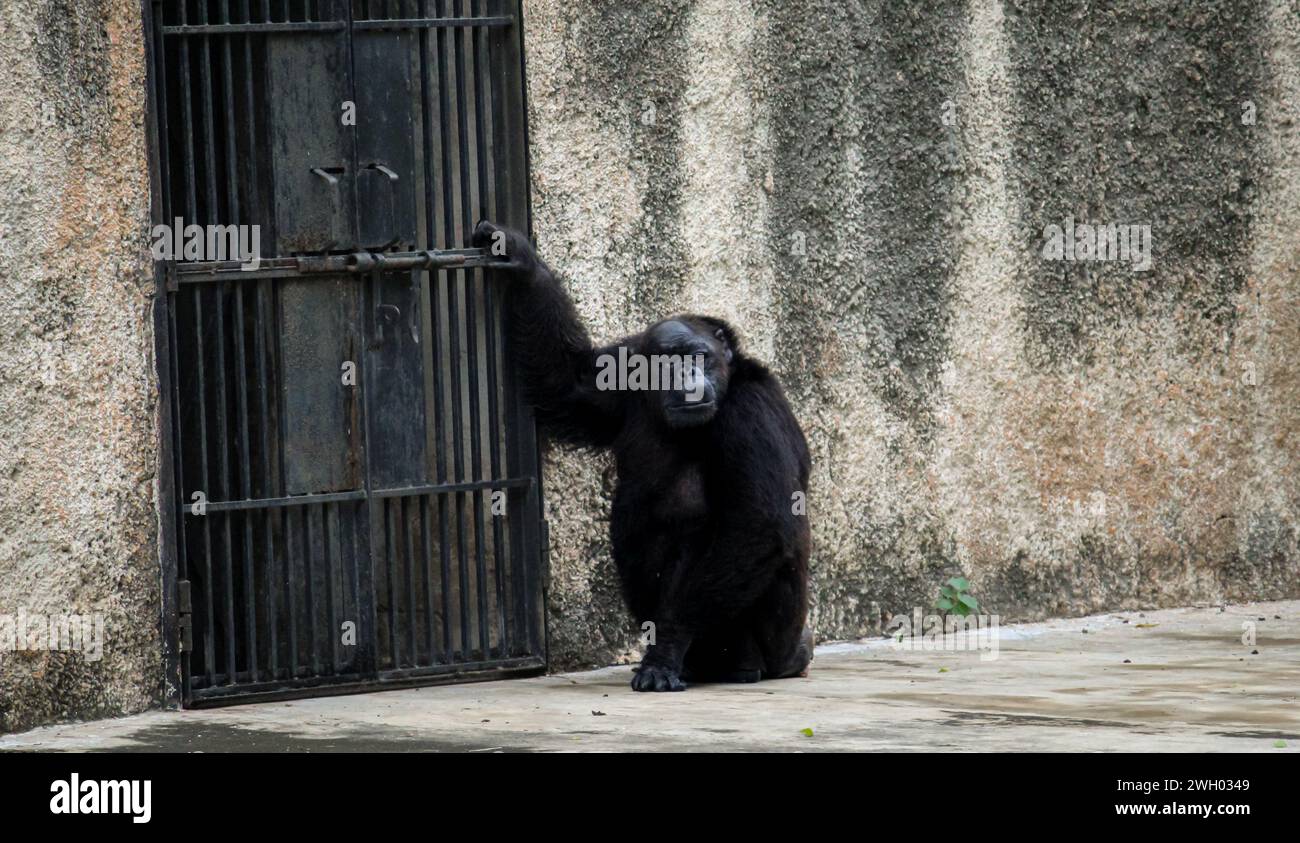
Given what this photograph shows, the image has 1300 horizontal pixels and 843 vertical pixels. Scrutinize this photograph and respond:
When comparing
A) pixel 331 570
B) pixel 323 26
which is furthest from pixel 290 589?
pixel 323 26

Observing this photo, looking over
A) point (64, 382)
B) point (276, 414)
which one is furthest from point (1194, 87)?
point (64, 382)

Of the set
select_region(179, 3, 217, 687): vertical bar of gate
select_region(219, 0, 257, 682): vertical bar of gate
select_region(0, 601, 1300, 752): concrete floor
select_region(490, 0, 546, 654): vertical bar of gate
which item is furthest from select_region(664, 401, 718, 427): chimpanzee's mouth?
select_region(179, 3, 217, 687): vertical bar of gate

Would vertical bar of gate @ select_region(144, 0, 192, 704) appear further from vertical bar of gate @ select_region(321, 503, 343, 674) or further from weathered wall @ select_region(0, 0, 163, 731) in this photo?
vertical bar of gate @ select_region(321, 503, 343, 674)

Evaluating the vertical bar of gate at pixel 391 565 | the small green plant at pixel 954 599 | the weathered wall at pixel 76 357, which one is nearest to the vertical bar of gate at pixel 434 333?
the vertical bar of gate at pixel 391 565

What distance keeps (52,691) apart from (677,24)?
354cm

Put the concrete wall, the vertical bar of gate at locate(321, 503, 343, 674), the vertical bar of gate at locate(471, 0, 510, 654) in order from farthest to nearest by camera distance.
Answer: the vertical bar of gate at locate(471, 0, 510, 654), the vertical bar of gate at locate(321, 503, 343, 674), the concrete wall

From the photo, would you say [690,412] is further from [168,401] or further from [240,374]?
[168,401]

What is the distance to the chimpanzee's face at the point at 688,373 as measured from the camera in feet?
22.5

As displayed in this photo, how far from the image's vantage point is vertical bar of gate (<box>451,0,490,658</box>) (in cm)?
704

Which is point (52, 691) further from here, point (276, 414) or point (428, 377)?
point (428, 377)

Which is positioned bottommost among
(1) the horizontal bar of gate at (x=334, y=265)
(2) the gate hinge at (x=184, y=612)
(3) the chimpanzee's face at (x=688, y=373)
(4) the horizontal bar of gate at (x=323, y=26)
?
(2) the gate hinge at (x=184, y=612)

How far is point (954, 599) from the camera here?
325 inches

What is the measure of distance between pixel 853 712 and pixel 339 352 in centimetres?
225

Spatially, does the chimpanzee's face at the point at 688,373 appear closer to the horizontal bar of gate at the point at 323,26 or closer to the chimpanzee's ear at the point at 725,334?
the chimpanzee's ear at the point at 725,334
